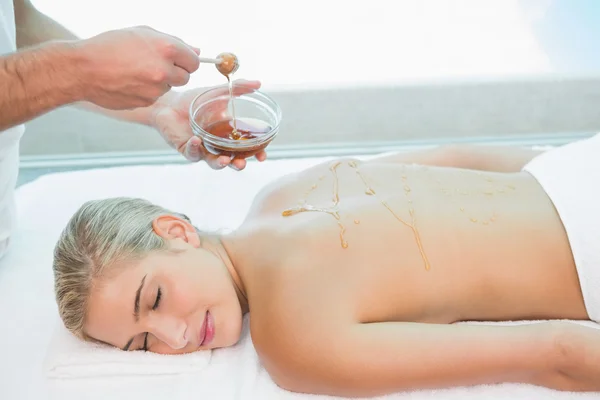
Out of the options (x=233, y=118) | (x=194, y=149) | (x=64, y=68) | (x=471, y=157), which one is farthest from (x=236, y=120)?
(x=471, y=157)

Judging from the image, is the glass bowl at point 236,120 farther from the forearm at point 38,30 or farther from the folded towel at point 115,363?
the folded towel at point 115,363

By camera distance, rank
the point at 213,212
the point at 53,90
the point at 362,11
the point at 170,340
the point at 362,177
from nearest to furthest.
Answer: the point at 53,90
the point at 170,340
the point at 362,177
the point at 213,212
the point at 362,11

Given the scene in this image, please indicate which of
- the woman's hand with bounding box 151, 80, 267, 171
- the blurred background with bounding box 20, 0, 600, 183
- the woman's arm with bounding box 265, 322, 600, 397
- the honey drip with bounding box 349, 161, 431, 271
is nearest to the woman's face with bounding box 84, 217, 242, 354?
the woman's arm with bounding box 265, 322, 600, 397

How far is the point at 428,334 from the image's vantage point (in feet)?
4.30

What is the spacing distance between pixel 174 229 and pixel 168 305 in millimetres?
224

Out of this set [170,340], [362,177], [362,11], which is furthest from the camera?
[362,11]

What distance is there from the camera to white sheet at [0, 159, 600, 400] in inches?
55.7

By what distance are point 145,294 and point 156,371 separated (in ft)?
0.67

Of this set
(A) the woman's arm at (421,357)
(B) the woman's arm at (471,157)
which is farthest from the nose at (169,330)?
(B) the woman's arm at (471,157)

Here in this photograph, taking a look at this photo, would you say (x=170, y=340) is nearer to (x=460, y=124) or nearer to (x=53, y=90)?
(x=53, y=90)

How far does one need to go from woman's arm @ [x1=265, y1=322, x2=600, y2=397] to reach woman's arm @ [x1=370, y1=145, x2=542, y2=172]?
64cm

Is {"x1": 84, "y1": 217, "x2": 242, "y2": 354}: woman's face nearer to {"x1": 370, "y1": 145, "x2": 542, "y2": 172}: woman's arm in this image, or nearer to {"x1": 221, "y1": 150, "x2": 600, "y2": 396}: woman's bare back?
{"x1": 221, "y1": 150, "x2": 600, "y2": 396}: woman's bare back

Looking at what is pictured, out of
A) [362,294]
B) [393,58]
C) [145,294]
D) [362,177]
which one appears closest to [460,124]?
[393,58]

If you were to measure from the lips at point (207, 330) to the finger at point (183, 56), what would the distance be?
A: 22.8 inches
